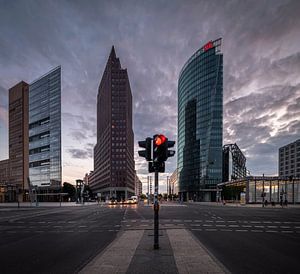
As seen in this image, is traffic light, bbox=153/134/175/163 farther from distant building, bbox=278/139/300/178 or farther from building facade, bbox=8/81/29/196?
distant building, bbox=278/139/300/178

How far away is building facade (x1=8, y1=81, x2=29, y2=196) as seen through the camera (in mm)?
129750

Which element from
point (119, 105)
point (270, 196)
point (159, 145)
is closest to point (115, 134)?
point (119, 105)

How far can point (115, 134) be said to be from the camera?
158375 millimetres

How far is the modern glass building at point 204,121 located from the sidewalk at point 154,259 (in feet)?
362

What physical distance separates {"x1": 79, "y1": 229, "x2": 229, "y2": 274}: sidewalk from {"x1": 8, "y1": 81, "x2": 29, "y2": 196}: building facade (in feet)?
430

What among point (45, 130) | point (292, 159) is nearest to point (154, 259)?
point (45, 130)

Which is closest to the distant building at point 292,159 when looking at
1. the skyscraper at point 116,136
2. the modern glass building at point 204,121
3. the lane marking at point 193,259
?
the modern glass building at point 204,121

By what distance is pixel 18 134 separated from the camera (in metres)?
132

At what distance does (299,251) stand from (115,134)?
496ft

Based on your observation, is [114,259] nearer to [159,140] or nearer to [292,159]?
[159,140]

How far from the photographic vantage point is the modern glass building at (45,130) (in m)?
117

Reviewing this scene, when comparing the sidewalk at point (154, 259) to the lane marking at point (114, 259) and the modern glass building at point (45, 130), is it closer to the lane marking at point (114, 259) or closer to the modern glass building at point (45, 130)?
the lane marking at point (114, 259)

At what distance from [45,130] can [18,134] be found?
2207cm

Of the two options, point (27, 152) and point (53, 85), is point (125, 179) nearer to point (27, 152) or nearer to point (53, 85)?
point (27, 152)
